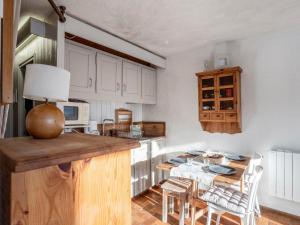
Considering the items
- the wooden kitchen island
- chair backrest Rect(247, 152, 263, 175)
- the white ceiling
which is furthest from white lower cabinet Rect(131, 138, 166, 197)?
the wooden kitchen island

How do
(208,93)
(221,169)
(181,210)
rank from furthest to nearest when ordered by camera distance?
(208,93)
(181,210)
(221,169)

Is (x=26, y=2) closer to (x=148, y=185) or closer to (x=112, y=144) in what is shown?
(x=112, y=144)

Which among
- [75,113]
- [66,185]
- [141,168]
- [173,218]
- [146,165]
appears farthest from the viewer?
[146,165]

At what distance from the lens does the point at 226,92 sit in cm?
258

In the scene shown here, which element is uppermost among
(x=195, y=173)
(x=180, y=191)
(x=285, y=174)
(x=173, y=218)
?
(x=195, y=173)

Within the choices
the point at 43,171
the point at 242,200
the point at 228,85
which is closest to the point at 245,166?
the point at 242,200

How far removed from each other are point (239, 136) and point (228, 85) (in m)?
0.76

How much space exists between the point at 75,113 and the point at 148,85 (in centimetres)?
154

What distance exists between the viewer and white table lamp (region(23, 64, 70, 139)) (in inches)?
31.1

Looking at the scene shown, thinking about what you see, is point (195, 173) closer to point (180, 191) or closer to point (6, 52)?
point (180, 191)

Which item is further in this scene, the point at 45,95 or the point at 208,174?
the point at 208,174

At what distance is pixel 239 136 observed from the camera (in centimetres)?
269

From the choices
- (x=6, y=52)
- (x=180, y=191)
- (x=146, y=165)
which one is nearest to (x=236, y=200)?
(x=180, y=191)

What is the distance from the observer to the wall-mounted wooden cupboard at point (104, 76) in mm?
2199
